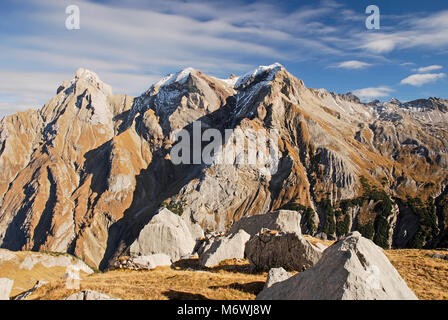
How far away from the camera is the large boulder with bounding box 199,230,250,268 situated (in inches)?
1476

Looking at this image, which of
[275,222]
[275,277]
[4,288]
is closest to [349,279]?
[275,277]

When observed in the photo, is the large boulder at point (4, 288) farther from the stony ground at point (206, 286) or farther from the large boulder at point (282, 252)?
the large boulder at point (282, 252)

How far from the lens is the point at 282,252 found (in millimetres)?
31547

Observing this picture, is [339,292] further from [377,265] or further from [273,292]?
[273,292]

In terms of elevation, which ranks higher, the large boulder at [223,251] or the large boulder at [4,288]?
the large boulder at [4,288]

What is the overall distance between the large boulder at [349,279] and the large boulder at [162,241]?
34524 millimetres

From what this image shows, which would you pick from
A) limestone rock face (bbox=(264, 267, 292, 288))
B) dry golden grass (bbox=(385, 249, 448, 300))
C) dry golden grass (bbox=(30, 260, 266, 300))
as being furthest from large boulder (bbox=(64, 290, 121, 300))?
dry golden grass (bbox=(385, 249, 448, 300))

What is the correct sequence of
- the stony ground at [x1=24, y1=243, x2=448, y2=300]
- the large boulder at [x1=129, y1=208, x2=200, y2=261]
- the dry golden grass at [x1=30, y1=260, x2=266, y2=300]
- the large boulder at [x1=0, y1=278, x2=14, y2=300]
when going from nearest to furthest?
1. the dry golden grass at [x1=30, y1=260, x2=266, y2=300]
2. the large boulder at [x1=0, y1=278, x2=14, y2=300]
3. the stony ground at [x1=24, y1=243, x2=448, y2=300]
4. the large boulder at [x1=129, y1=208, x2=200, y2=261]

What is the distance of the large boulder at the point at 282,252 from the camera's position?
97.0 ft

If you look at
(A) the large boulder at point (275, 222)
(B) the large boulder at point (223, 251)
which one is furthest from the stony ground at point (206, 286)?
(A) the large boulder at point (275, 222)

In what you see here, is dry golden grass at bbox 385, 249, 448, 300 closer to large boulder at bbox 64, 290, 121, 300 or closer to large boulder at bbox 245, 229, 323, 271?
large boulder at bbox 245, 229, 323, 271

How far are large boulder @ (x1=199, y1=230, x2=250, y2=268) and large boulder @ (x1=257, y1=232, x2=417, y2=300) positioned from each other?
20.9 metres
